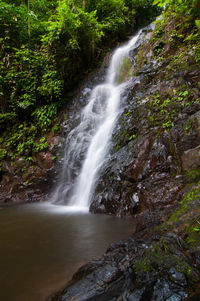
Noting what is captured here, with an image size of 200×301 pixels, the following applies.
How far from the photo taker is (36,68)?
8.74 metres

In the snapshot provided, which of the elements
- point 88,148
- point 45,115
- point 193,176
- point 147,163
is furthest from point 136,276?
point 45,115

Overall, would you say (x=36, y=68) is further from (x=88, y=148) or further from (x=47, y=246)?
(x=47, y=246)

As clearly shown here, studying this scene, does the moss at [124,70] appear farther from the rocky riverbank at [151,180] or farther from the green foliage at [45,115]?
the green foliage at [45,115]

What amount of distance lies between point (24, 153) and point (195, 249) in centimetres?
712

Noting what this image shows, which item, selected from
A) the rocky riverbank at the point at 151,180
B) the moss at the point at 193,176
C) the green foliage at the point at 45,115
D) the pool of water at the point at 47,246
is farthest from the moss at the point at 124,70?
the pool of water at the point at 47,246

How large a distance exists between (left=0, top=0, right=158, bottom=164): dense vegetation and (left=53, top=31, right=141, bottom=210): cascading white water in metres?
1.50

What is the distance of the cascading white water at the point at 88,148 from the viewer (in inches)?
217

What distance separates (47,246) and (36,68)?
26.7 ft

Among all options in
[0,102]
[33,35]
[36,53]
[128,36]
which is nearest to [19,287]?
[0,102]

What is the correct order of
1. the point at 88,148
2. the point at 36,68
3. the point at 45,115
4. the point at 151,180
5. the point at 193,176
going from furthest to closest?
the point at 36,68, the point at 45,115, the point at 88,148, the point at 151,180, the point at 193,176

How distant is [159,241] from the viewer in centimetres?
192

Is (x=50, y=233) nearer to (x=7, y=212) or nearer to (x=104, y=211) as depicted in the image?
(x=104, y=211)

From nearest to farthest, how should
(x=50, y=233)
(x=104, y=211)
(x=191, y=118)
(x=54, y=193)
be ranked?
(x=50, y=233) → (x=191, y=118) → (x=104, y=211) → (x=54, y=193)

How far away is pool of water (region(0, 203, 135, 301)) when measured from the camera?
199 cm
